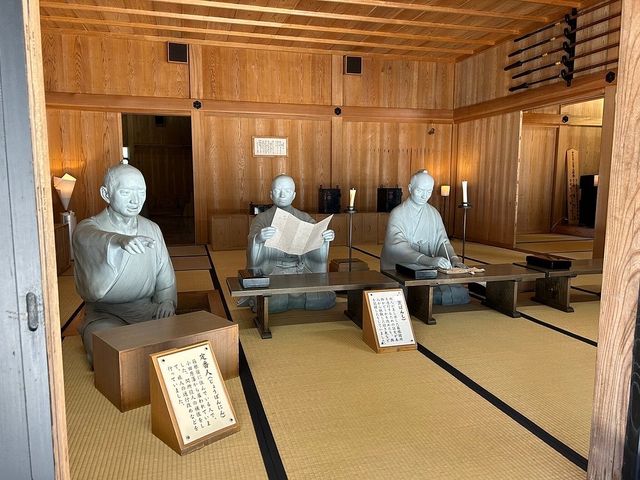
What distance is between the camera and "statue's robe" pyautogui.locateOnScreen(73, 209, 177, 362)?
2438 millimetres

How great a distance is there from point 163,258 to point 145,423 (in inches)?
42.2

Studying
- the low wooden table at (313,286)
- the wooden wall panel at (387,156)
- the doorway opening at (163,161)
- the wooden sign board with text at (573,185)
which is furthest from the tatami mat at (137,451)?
the doorway opening at (163,161)

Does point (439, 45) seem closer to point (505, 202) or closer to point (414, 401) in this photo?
point (505, 202)

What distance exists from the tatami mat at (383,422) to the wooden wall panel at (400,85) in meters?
5.95

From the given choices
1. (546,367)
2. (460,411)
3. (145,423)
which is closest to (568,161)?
(546,367)

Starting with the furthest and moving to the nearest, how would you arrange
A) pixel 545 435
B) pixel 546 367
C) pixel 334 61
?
pixel 334 61, pixel 546 367, pixel 545 435

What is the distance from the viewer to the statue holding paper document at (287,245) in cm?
329

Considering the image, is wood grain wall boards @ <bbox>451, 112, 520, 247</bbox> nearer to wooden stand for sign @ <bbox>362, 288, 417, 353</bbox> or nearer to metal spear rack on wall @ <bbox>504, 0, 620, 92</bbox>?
metal spear rack on wall @ <bbox>504, 0, 620, 92</bbox>

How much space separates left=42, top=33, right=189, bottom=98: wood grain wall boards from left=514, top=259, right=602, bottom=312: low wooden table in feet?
18.5

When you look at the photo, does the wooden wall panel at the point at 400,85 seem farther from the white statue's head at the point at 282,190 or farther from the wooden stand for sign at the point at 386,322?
the wooden stand for sign at the point at 386,322

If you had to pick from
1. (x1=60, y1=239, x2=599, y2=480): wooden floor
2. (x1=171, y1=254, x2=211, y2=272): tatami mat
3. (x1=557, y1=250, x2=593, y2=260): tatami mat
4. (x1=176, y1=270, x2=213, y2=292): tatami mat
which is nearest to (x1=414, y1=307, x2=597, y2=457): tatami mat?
(x1=60, y1=239, x2=599, y2=480): wooden floor

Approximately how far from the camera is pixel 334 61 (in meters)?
7.66

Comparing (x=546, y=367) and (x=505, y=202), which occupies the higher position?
(x=505, y=202)

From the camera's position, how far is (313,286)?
3055 mm
